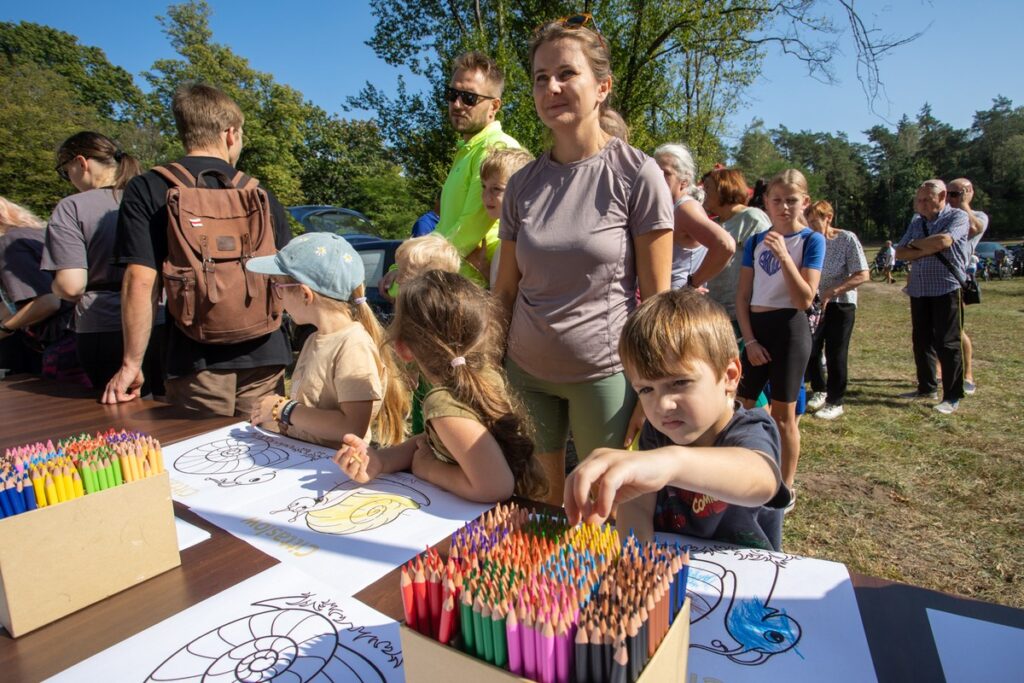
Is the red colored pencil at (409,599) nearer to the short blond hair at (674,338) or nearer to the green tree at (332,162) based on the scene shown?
the short blond hair at (674,338)

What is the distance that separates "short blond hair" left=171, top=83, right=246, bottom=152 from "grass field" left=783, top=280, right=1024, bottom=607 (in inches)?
121

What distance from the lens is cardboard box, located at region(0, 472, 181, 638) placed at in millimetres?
799

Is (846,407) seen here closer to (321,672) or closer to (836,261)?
(836,261)

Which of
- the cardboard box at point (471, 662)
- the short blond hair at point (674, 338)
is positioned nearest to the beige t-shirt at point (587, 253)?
the short blond hair at point (674, 338)

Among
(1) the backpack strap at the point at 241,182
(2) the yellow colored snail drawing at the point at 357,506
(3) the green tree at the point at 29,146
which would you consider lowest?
(2) the yellow colored snail drawing at the point at 357,506

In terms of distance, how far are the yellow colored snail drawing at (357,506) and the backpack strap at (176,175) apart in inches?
58.0

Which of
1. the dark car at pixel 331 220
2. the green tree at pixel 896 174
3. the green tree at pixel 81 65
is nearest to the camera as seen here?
the dark car at pixel 331 220

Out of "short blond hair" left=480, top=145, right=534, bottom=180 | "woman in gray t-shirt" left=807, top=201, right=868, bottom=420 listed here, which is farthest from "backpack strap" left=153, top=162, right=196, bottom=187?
"woman in gray t-shirt" left=807, top=201, right=868, bottom=420

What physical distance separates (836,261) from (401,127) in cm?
734

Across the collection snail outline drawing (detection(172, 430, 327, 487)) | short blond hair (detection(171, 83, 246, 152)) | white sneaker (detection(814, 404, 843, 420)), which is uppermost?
short blond hair (detection(171, 83, 246, 152))

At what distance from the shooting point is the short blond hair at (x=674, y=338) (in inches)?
42.0

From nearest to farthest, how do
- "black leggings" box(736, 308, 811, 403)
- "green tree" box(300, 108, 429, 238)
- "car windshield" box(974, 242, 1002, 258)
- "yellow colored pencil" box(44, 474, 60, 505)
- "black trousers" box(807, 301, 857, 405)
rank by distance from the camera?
"yellow colored pencil" box(44, 474, 60, 505), "black leggings" box(736, 308, 811, 403), "black trousers" box(807, 301, 857, 405), "car windshield" box(974, 242, 1002, 258), "green tree" box(300, 108, 429, 238)

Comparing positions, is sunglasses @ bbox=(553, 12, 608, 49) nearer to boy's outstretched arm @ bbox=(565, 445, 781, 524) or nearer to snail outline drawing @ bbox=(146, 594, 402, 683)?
boy's outstretched arm @ bbox=(565, 445, 781, 524)

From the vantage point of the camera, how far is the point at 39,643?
80 centimetres
